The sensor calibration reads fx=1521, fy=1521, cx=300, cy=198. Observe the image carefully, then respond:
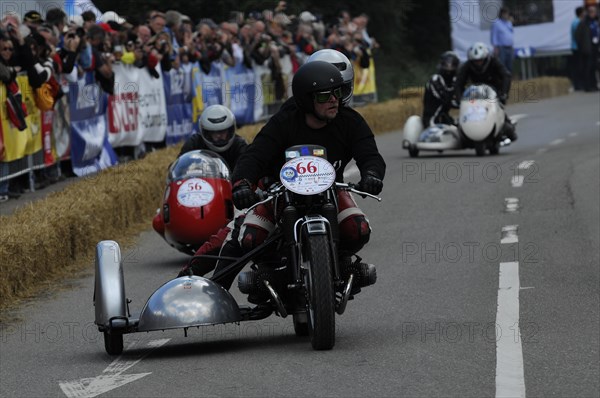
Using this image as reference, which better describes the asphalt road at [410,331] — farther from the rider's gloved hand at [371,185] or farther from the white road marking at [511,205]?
the rider's gloved hand at [371,185]

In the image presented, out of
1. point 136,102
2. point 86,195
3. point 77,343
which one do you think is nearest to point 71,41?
point 136,102

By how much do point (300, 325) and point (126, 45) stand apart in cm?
1294

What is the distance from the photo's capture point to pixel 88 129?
760 inches

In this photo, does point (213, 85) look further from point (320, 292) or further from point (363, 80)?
point (320, 292)

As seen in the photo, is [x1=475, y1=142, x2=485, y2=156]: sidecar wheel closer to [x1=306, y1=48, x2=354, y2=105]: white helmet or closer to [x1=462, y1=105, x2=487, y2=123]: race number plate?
[x1=462, y1=105, x2=487, y2=123]: race number plate

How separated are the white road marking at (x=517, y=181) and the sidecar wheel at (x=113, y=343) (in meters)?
9.58

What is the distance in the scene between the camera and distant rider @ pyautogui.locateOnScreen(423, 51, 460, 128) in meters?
22.5

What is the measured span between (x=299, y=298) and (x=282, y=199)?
0.58m

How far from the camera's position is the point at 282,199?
8695mm

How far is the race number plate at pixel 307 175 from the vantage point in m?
8.26

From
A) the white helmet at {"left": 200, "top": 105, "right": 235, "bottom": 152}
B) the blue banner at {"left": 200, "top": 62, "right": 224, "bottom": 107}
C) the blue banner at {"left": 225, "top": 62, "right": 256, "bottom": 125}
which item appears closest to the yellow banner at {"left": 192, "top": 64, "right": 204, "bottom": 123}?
the blue banner at {"left": 200, "top": 62, "right": 224, "bottom": 107}

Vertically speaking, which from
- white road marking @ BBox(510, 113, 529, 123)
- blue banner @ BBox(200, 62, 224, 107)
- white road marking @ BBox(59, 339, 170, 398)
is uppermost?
blue banner @ BBox(200, 62, 224, 107)

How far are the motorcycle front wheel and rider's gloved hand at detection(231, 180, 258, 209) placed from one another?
480mm

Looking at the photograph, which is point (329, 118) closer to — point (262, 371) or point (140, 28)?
point (262, 371)
